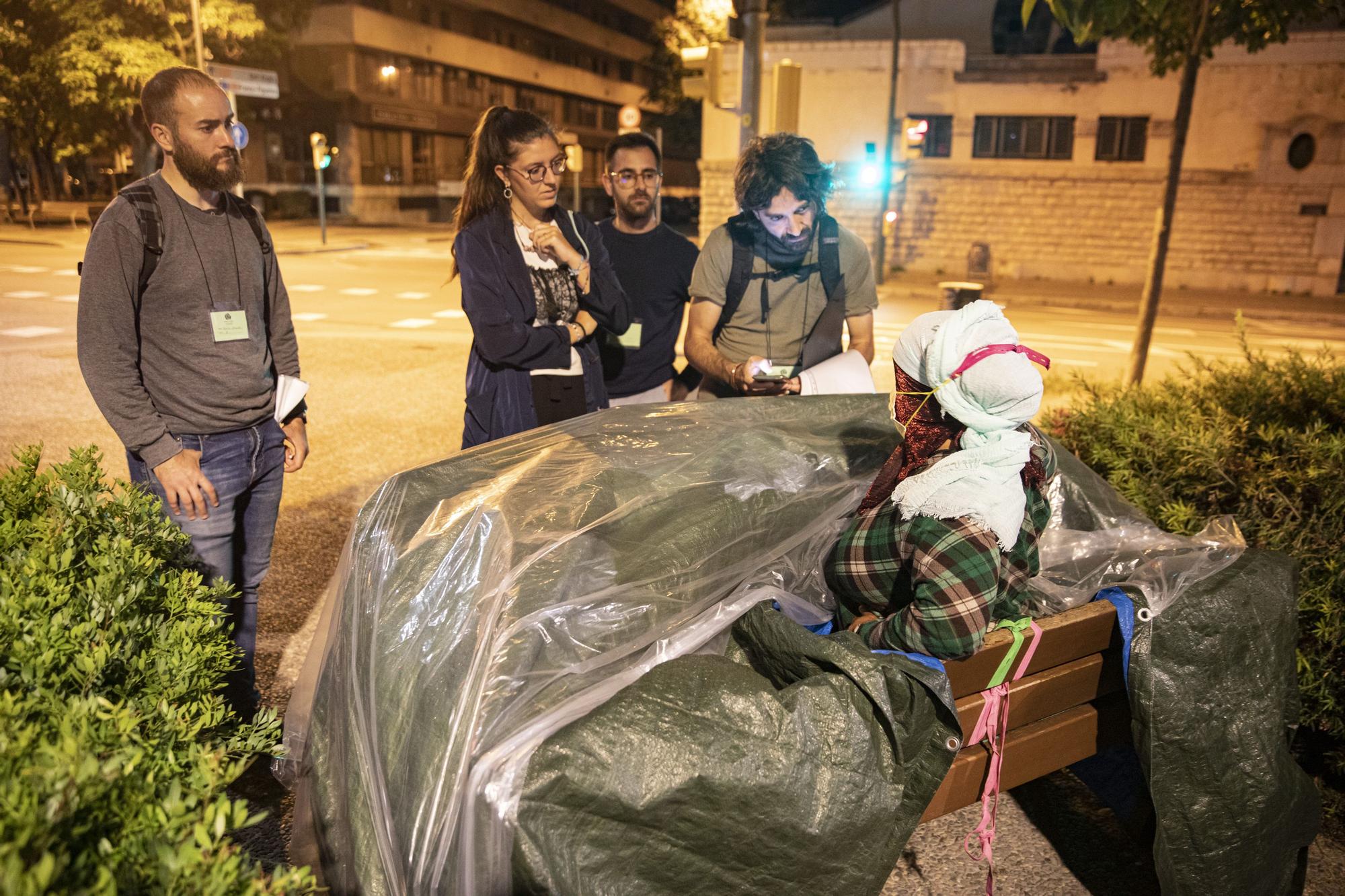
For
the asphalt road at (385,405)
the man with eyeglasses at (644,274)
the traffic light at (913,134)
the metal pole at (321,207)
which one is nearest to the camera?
the asphalt road at (385,405)

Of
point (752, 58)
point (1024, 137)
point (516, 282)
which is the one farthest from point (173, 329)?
point (1024, 137)

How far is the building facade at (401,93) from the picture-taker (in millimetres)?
38250

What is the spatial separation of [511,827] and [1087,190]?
2379 cm

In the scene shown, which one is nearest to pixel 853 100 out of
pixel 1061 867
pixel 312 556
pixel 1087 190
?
pixel 1087 190

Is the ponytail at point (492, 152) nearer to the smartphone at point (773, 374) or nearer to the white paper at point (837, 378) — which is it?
the smartphone at point (773, 374)

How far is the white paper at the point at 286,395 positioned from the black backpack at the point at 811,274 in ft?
5.13

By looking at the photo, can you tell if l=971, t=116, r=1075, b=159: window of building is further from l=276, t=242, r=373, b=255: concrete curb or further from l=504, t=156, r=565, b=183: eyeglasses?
l=504, t=156, r=565, b=183: eyeglasses

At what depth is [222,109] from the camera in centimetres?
254

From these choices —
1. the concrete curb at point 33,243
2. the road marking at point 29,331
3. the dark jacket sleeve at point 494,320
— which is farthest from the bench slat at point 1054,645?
the concrete curb at point 33,243

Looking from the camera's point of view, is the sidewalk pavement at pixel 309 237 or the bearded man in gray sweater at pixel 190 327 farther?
the sidewalk pavement at pixel 309 237

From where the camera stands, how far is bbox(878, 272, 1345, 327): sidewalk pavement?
16.9 meters

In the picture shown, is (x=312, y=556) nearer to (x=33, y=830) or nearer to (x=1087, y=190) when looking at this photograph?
(x=33, y=830)

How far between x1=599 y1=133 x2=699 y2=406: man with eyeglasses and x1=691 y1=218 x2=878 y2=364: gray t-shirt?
2.10ft

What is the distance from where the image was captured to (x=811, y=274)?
3.52 m
